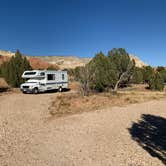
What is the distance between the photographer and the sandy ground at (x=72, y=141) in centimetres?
634

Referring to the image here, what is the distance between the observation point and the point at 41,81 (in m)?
23.2

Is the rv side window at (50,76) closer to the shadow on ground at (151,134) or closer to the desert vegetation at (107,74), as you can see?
the desert vegetation at (107,74)

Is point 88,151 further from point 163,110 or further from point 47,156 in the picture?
point 163,110

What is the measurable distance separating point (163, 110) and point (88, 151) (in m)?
9.56

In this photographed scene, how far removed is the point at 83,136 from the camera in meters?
8.70

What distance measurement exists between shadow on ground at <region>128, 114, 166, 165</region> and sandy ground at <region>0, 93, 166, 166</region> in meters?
0.04

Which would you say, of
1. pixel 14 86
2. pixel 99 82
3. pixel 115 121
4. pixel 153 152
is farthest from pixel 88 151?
pixel 14 86

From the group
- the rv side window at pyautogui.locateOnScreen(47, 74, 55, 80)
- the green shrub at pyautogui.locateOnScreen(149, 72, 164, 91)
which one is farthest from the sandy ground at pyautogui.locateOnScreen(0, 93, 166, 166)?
the green shrub at pyautogui.locateOnScreen(149, 72, 164, 91)

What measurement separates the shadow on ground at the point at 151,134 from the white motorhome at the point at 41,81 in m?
12.9

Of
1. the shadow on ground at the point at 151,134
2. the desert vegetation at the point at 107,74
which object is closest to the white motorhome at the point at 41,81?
the desert vegetation at the point at 107,74

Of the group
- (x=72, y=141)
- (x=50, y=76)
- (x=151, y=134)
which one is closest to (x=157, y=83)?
(x=50, y=76)

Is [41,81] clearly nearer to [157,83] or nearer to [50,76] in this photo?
[50,76]

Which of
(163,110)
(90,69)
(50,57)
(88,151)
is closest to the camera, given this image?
(88,151)

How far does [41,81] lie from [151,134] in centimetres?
1576
